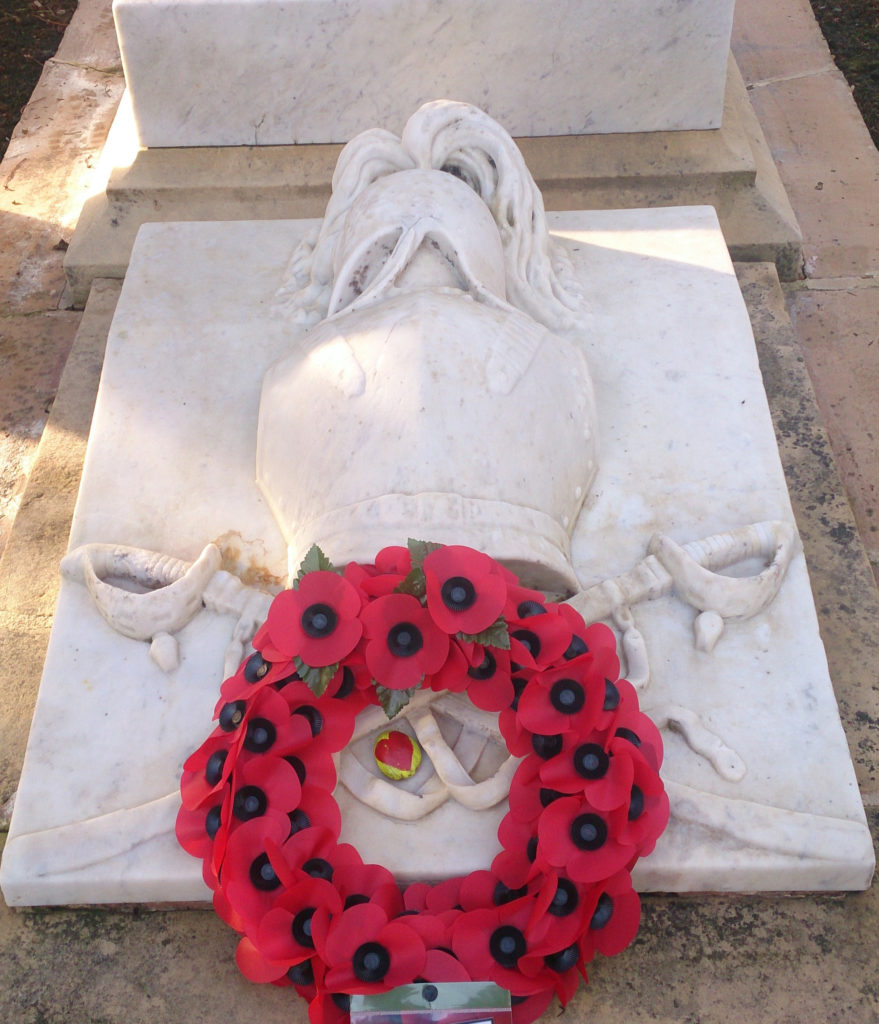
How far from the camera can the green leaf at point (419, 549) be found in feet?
5.79

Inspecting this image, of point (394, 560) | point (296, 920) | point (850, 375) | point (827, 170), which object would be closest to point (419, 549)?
point (394, 560)

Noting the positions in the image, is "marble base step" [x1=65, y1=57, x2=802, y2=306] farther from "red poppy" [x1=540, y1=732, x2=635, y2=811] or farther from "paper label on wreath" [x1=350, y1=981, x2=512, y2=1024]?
"paper label on wreath" [x1=350, y1=981, x2=512, y2=1024]

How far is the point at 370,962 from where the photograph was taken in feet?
5.37

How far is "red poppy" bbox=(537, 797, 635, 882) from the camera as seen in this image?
1.67 meters

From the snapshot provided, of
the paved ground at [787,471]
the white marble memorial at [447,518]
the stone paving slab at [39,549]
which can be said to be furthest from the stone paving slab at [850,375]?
the stone paving slab at [39,549]

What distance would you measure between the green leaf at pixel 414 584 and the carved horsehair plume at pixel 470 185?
3.64ft

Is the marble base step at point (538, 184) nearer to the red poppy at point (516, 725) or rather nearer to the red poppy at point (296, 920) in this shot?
the red poppy at point (516, 725)

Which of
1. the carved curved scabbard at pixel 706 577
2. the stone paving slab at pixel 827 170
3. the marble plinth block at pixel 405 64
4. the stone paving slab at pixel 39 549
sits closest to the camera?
the carved curved scabbard at pixel 706 577

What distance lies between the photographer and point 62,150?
4039 mm

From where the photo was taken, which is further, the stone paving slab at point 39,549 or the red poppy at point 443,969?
the stone paving slab at point 39,549

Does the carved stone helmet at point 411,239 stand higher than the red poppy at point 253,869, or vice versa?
the carved stone helmet at point 411,239

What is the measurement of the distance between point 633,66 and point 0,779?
8.55 feet

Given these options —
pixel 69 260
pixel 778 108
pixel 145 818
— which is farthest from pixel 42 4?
pixel 145 818

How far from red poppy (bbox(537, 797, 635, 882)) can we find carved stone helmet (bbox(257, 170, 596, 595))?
0.47m
